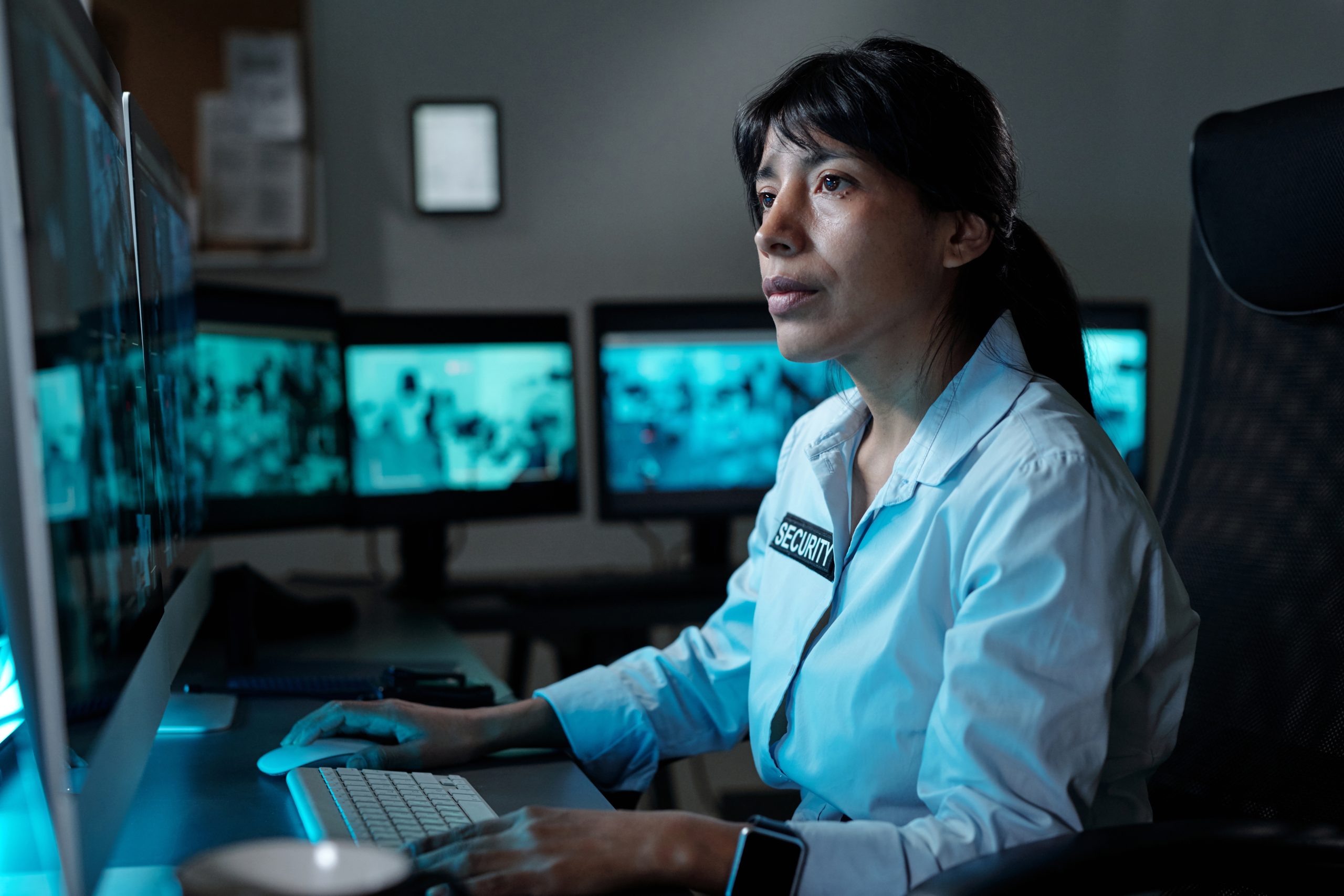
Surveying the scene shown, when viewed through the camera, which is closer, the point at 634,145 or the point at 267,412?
the point at 267,412

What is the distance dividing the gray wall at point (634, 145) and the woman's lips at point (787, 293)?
5.00ft

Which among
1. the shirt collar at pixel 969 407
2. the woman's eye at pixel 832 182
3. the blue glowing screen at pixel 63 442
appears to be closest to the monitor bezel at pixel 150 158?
the blue glowing screen at pixel 63 442

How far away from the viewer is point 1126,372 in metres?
2.32

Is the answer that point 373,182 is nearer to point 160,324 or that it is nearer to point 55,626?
point 160,324

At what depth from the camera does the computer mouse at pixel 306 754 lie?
94 cm

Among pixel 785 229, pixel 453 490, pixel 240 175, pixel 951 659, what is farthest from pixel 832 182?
pixel 240 175

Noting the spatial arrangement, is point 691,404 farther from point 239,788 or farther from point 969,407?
point 239,788

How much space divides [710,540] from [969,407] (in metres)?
1.35

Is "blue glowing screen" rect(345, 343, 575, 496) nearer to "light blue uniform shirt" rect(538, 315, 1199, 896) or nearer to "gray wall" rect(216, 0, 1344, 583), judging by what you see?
"gray wall" rect(216, 0, 1344, 583)

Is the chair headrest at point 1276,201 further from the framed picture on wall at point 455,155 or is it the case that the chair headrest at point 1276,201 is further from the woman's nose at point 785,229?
the framed picture on wall at point 455,155

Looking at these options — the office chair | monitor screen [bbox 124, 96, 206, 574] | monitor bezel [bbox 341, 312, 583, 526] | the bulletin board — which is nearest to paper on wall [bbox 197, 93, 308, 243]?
the bulletin board

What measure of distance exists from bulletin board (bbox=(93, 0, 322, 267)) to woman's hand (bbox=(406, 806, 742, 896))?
76.6 inches

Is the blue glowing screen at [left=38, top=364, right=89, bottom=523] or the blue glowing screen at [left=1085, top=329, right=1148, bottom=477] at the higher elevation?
the blue glowing screen at [left=38, top=364, right=89, bottom=523]

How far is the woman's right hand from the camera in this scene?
997 millimetres
